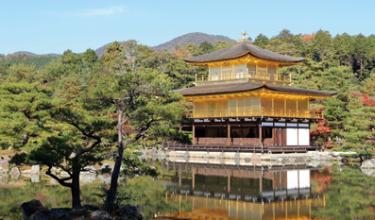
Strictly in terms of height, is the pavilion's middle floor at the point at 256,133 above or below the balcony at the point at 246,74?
below

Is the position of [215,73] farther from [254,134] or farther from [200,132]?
[254,134]

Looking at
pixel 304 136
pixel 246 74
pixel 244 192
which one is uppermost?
pixel 246 74

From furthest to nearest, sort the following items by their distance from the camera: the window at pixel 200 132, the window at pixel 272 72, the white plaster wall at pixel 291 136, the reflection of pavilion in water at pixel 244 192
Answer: the window at pixel 272 72, the window at pixel 200 132, the white plaster wall at pixel 291 136, the reflection of pavilion in water at pixel 244 192

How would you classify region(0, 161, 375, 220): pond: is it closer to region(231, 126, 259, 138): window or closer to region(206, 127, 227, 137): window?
region(231, 126, 259, 138): window

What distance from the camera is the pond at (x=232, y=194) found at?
18000 millimetres

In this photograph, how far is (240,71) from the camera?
4681 cm

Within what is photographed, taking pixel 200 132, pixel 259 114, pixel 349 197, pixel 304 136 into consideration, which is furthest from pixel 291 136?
pixel 349 197

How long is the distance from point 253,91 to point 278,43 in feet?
177

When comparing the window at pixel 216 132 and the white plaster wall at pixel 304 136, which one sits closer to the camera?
the white plaster wall at pixel 304 136

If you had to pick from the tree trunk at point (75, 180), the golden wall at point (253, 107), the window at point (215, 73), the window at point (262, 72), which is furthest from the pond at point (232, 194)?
the window at point (215, 73)

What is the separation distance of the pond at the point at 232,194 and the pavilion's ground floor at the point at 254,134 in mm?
9564

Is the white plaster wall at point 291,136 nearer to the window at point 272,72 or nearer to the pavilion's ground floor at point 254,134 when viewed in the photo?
the pavilion's ground floor at point 254,134

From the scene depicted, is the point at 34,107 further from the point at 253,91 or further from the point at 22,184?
the point at 253,91

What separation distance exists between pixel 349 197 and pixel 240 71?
26.2 m
